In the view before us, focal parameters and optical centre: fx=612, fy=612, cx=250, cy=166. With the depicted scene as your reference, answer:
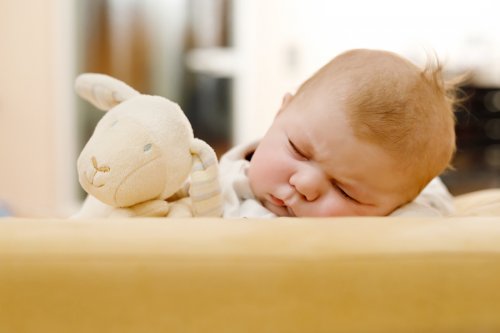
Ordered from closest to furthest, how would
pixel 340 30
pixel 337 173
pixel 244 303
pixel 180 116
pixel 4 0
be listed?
pixel 244 303, pixel 180 116, pixel 337 173, pixel 4 0, pixel 340 30

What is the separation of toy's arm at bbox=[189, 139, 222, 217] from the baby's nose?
149 mm

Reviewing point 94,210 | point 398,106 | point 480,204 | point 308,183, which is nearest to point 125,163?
point 94,210

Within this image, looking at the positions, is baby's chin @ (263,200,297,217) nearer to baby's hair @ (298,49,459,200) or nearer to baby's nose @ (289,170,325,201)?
baby's nose @ (289,170,325,201)

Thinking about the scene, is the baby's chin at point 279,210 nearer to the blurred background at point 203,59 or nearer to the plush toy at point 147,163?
the plush toy at point 147,163

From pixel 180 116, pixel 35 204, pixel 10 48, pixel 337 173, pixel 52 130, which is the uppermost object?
pixel 180 116

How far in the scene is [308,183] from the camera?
879 millimetres

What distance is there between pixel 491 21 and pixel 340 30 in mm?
1012

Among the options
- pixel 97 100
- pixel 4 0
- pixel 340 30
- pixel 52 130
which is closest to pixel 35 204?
pixel 52 130

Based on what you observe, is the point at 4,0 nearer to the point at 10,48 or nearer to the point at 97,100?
the point at 10,48

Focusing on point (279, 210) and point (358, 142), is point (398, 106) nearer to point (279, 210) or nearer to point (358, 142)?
point (358, 142)

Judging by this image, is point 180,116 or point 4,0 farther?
point 4,0

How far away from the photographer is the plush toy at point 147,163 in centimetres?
73

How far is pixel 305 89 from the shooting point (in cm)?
100

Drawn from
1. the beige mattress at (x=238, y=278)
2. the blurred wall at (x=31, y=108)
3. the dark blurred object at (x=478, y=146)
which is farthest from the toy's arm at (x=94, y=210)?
the dark blurred object at (x=478, y=146)
